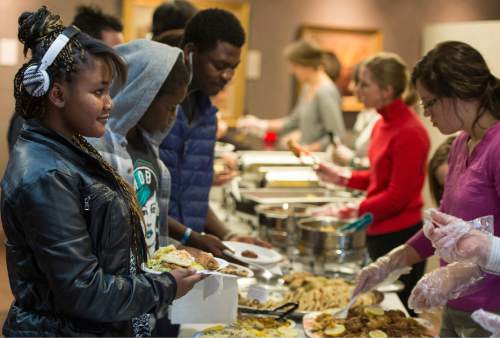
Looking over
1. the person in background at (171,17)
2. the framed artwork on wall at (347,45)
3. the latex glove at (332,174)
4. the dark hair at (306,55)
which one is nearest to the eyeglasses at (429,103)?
the person in background at (171,17)

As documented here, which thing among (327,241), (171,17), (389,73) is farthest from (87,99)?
(389,73)

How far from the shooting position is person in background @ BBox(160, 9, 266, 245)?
210 centimetres

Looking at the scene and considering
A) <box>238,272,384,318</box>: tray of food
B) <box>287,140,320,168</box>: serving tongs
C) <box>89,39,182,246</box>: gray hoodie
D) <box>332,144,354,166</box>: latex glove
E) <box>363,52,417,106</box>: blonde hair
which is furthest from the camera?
<box>332,144,354,166</box>: latex glove

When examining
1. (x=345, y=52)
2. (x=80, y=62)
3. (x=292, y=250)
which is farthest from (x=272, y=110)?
(x=80, y=62)

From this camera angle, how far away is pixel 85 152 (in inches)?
47.7

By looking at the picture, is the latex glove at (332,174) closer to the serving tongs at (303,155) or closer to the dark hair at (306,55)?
the serving tongs at (303,155)

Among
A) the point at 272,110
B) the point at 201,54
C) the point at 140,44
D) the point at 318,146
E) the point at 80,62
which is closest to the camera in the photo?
the point at 80,62

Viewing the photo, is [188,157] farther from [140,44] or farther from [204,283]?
[204,283]

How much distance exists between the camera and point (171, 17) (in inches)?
110

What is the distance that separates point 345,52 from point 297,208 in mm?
3671

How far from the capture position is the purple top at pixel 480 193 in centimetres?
171

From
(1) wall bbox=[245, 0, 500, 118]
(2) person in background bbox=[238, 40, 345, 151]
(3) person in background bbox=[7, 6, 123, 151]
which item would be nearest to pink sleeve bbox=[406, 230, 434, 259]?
(3) person in background bbox=[7, 6, 123, 151]

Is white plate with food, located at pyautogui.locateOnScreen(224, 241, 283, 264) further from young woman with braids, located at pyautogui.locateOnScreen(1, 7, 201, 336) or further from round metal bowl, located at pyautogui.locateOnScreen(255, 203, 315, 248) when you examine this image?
young woman with braids, located at pyautogui.locateOnScreen(1, 7, 201, 336)

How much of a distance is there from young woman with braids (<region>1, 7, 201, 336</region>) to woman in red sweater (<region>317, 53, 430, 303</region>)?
1725mm
